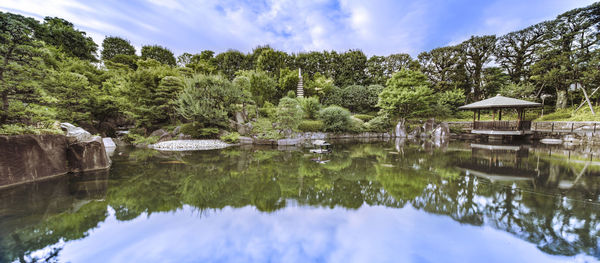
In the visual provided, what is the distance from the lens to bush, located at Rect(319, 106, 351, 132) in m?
14.9

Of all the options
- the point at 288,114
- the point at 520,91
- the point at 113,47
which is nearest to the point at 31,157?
the point at 288,114

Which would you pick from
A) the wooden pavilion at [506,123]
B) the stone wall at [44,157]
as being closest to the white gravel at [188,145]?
the stone wall at [44,157]

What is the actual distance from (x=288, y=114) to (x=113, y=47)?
23.9m

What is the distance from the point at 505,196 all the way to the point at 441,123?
1482 cm

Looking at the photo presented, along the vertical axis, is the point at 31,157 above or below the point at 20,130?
below

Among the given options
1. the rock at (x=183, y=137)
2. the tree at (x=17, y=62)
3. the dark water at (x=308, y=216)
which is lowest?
the dark water at (x=308, y=216)

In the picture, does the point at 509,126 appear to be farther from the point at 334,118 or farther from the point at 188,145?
the point at 188,145

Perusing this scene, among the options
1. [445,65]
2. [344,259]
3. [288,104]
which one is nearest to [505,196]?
[344,259]

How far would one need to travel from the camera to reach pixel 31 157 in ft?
15.0

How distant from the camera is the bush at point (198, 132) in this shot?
11539 millimetres

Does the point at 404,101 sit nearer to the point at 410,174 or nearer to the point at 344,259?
the point at 410,174

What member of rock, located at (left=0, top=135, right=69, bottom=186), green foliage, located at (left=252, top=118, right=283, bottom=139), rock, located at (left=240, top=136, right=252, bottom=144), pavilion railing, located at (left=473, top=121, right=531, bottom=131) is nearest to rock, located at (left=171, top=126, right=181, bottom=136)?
rock, located at (left=240, top=136, right=252, bottom=144)

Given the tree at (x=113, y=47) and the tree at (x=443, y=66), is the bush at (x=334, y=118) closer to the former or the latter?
the tree at (x=443, y=66)

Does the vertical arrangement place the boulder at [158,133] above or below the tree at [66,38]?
below
